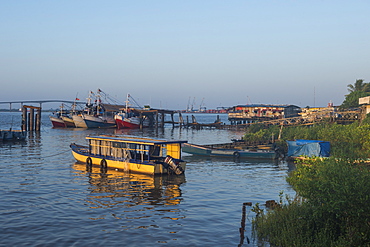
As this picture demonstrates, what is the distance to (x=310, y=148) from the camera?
39438 mm

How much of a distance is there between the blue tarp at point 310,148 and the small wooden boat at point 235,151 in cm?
237

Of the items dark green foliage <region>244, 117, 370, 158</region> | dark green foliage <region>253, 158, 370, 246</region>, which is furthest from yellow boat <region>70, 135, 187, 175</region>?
dark green foliage <region>253, 158, 370, 246</region>

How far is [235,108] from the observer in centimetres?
12850

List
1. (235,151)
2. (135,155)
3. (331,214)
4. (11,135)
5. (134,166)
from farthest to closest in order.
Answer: (11,135) < (235,151) < (135,155) < (134,166) < (331,214)

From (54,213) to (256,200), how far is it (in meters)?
12.4

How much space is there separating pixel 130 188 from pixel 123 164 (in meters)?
6.20

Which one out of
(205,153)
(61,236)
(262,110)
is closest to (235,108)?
(262,110)

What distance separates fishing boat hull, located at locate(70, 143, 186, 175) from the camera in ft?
107

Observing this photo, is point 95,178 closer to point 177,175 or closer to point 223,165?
point 177,175

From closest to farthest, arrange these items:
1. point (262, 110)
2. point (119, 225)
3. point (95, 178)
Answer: point (119, 225)
point (95, 178)
point (262, 110)

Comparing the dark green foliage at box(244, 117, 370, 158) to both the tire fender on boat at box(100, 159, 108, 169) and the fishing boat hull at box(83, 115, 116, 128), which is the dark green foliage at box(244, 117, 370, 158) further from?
the fishing boat hull at box(83, 115, 116, 128)

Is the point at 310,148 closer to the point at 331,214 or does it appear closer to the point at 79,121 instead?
the point at 331,214

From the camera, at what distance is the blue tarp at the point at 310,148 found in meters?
38.5

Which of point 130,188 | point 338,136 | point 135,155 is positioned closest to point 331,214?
point 130,188
